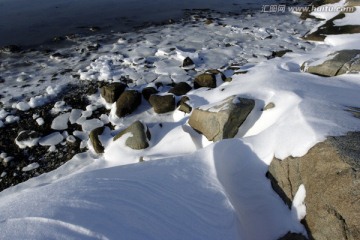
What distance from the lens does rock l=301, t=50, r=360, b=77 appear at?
19.9 feet

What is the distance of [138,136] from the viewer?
212 inches

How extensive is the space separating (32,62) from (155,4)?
23.1 feet

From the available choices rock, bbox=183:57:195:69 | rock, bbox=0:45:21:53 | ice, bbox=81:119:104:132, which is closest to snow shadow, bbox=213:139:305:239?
ice, bbox=81:119:104:132

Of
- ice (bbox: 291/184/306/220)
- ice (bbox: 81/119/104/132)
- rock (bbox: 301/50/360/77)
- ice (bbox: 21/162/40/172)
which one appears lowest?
ice (bbox: 21/162/40/172)

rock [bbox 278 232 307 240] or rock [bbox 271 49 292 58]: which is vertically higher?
rock [bbox 271 49 292 58]

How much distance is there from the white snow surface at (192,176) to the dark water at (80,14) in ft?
19.0

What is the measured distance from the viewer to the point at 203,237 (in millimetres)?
2748

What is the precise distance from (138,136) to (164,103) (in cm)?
119

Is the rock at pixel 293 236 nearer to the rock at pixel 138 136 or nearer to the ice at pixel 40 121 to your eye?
the rock at pixel 138 136

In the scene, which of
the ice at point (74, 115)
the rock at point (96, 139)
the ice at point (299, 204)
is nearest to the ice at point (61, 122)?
the ice at point (74, 115)

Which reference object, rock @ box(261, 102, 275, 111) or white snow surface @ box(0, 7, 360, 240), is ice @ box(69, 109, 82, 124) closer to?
white snow surface @ box(0, 7, 360, 240)

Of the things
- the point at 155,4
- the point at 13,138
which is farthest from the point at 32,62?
the point at 155,4

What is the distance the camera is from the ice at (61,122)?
20.2 feet

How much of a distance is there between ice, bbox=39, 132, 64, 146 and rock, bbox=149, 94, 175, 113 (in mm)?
1873
